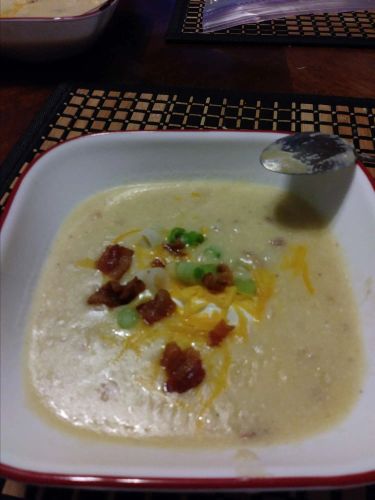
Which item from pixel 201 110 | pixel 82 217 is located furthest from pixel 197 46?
pixel 82 217

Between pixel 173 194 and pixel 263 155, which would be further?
pixel 173 194

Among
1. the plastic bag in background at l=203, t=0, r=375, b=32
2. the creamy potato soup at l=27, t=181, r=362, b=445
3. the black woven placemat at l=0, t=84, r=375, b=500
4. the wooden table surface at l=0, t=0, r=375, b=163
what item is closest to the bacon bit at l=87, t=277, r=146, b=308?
the creamy potato soup at l=27, t=181, r=362, b=445

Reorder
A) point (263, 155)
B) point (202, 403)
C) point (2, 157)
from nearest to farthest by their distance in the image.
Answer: point (202, 403), point (263, 155), point (2, 157)

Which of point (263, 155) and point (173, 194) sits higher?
point (263, 155)

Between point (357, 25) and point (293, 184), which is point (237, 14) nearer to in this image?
point (357, 25)

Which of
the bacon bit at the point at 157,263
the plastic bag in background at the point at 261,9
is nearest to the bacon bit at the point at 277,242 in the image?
the bacon bit at the point at 157,263

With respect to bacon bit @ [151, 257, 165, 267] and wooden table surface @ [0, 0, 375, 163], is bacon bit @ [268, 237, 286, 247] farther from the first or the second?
wooden table surface @ [0, 0, 375, 163]

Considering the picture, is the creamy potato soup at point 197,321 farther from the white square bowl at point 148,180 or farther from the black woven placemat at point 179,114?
the black woven placemat at point 179,114
